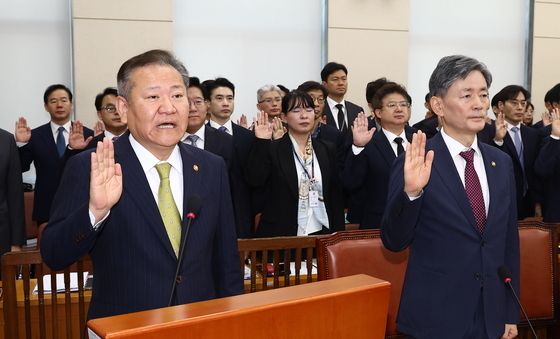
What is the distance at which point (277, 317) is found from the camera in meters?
0.95

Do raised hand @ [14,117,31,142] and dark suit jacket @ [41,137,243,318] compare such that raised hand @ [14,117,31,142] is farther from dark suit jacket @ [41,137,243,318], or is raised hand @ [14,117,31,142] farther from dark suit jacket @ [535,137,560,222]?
dark suit jacket @ [535,137,560,222]

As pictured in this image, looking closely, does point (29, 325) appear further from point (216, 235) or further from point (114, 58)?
point (114, 58)

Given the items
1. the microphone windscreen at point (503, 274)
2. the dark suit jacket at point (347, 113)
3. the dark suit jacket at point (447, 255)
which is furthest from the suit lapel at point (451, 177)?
the dark suit jacket at point (347, 113)

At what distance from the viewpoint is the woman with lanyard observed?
10.6 ft

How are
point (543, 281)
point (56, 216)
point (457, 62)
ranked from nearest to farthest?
point (56, 216)
point (457, 62)
point (543, 281)

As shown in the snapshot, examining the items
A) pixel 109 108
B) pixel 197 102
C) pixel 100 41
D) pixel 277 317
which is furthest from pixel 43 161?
pixel 277 317

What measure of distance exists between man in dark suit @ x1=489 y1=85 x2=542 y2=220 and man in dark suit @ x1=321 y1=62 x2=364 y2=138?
1.12m

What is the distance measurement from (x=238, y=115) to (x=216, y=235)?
441cm

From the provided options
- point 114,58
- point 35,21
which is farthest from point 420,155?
point 35,21

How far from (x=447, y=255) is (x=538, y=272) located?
65cm

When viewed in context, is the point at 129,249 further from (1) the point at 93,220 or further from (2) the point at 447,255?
(2) the point at 447,255

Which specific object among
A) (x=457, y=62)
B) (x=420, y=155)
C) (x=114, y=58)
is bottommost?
(x=420, y=155)

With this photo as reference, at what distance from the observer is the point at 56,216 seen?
1.50m

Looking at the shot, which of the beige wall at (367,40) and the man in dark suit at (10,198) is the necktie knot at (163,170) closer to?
the man in dark suit at (10,198)
